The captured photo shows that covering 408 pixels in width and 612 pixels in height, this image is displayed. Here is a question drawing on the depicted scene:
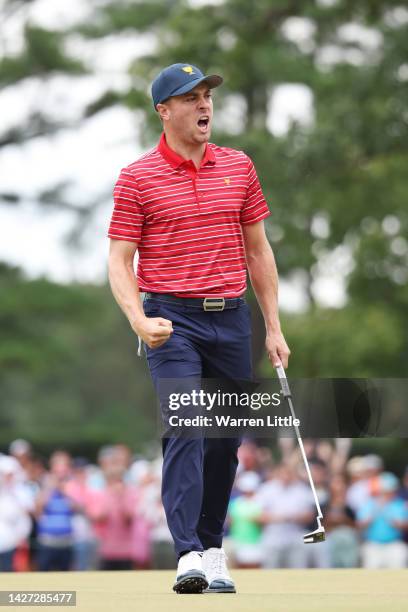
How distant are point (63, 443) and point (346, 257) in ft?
49.2

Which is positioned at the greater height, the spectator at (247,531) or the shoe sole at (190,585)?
the shoe sole at (190,585)

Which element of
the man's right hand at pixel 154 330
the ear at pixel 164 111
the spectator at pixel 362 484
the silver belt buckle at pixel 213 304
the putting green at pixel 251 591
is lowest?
the spectator at pixel 362 484

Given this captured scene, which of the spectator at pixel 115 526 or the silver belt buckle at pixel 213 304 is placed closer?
the silver belt buckle at pixel 213 304

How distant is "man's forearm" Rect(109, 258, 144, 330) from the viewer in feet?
21.9

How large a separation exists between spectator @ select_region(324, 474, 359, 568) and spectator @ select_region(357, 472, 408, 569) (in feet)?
0.43

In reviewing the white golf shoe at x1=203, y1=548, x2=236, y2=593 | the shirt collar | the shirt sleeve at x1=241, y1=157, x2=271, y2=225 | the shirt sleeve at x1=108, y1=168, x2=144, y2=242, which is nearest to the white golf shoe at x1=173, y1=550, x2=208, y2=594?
the white golf shoe at x1=203, y1=548, x2=236, y2=593

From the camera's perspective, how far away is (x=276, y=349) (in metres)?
7.07

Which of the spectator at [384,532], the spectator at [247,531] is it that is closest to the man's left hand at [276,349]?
the spectator at [384,532]

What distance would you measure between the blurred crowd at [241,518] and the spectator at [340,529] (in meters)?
0.01

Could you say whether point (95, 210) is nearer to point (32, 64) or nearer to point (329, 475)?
point (32, 64)

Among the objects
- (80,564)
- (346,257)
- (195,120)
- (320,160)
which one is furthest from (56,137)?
(195,120)

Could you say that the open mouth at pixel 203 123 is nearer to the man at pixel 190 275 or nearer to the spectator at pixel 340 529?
the man at pixel 190 275

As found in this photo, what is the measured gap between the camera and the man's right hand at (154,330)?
6.58 metres

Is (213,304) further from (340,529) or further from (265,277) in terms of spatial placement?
(340,529)
